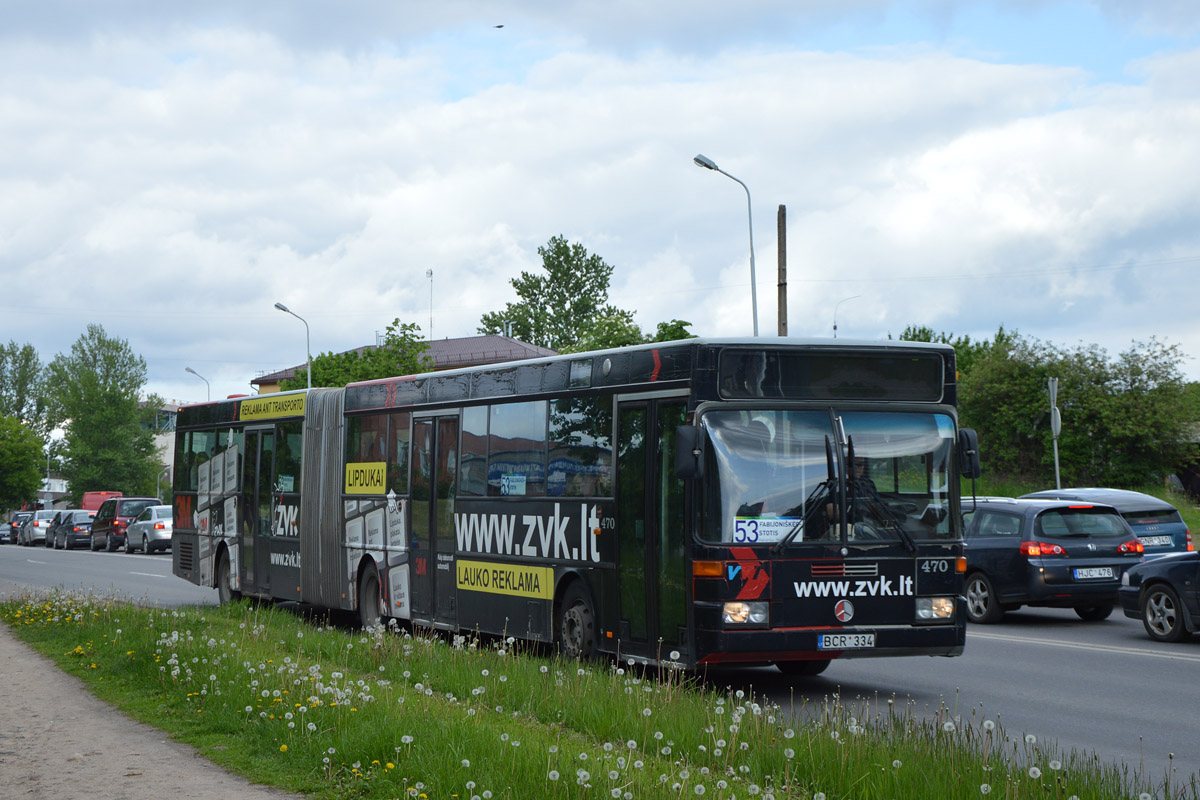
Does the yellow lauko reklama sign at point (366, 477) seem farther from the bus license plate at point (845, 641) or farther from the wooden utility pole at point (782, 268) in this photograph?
the wooden utility pole at point (782, 268)

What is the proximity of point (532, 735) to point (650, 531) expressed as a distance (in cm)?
338

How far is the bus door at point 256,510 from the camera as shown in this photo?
62.6ft

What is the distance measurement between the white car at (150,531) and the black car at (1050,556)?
3403 centimetres

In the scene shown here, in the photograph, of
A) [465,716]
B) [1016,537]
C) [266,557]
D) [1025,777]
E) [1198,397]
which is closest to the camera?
[1025,777]

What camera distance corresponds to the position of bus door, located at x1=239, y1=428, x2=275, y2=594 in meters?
19.1

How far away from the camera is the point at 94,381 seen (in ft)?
381

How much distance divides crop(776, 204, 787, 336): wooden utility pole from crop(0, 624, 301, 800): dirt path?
18.4 meters

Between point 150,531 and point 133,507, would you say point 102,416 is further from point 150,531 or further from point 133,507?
point 150,531

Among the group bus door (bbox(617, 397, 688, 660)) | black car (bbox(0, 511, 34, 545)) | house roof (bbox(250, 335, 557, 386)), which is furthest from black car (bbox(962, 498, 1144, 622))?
house roof (bbox(250, 335, 557, 386))

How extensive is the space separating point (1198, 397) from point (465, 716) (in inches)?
1716


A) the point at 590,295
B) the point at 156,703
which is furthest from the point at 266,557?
the point at 590,295

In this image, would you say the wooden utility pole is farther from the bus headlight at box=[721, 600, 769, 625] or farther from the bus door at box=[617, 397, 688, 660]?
the bus headlight at box=[721, 600, 769, 625]

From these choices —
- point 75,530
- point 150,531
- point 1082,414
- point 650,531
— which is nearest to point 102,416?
point 75,530

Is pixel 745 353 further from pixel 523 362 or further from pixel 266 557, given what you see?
pixel 266 557
